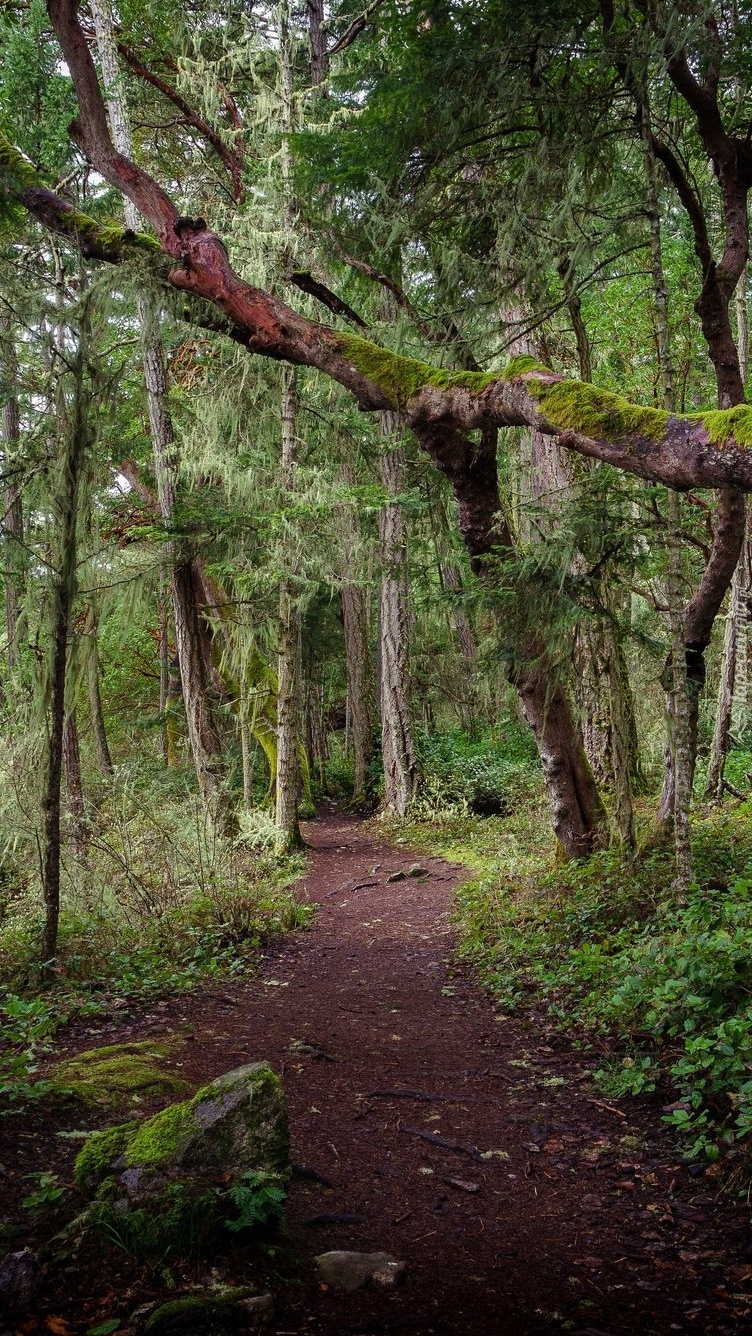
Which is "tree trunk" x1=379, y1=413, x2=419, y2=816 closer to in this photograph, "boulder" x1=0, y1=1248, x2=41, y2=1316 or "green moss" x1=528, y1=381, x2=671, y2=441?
"green moss" x1=528, y1=381, x2=671, y2=441

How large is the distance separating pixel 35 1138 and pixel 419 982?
4.14m

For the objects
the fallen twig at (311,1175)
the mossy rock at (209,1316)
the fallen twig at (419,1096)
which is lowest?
the fallen twig at (419,1096)

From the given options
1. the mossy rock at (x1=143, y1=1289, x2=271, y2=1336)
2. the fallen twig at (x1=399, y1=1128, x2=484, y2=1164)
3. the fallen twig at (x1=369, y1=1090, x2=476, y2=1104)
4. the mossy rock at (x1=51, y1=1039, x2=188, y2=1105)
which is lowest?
the fallen twig at (x1=369, y1=1090, x2=476, y2=1104)

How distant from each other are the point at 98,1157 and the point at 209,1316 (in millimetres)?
926

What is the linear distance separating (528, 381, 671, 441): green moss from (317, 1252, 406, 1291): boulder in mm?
3949

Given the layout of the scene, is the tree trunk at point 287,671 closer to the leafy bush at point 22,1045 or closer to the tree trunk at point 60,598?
the tree trunk at point 60,598

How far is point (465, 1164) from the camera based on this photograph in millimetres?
3928

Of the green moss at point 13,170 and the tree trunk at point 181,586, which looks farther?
the tree trunk at point 181,586

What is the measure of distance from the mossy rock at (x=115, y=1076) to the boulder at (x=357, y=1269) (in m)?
1.62

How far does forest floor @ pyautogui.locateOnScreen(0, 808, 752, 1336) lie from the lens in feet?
8.66

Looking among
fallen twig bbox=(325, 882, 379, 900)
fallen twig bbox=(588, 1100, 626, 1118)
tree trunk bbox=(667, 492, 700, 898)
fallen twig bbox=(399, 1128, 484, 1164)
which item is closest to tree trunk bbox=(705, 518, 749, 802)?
tree trunk bbox=(667, 492, 700, 898)

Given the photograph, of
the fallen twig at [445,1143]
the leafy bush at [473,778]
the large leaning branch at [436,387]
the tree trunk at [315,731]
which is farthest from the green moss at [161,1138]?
the tree trunk at [315,731]

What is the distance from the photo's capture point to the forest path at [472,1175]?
2.71 metres

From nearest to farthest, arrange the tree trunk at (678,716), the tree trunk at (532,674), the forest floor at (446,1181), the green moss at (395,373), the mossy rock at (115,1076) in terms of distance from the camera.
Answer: the forest floor at (446,1181), the mossy rock at (115,1076), the tree trunk at (678,716), the green moss at (395,373), the tree trunk at (532,674)
